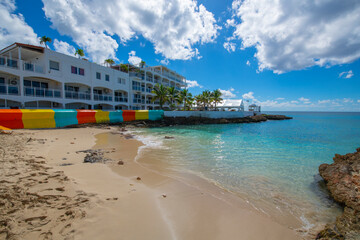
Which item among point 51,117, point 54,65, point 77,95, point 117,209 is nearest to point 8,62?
point 54,65

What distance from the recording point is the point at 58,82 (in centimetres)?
2412

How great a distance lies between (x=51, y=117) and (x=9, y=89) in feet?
21.7

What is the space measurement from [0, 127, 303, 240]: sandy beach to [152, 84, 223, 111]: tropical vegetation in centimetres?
3509

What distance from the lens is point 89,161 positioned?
6812 millimetres

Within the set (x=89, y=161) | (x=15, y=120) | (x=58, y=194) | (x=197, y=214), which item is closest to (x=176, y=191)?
(x=197, y=214)

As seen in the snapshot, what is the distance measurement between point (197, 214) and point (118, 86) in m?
34.8

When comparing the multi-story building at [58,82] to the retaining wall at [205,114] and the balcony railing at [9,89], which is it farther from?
the retaining wall at [205,114]

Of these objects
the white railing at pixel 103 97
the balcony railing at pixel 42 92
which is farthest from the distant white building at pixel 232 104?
the balcony railing at pixel 42 92

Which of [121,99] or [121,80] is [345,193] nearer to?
[121,99]

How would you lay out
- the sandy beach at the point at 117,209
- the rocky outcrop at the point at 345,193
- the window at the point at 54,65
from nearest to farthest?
the sandy beach at the point at 117,209 < the rocky outcrop at the point at 345,193 < the window at the point at 54,65

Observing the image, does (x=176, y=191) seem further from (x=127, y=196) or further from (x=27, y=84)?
(x=27, y=84)

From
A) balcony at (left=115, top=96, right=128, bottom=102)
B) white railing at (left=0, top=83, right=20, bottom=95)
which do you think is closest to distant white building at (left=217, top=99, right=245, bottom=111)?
balcony at (left=115, top=96, right=128, bottom=102)

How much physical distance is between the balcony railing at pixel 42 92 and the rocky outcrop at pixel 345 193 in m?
28.6

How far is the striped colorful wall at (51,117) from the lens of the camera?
14.8 metres
